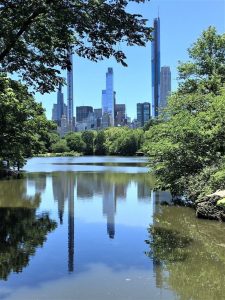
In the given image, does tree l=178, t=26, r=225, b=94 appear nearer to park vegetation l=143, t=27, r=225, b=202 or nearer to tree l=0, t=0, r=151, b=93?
park vegetation l=143, t=27, r=225, b=202

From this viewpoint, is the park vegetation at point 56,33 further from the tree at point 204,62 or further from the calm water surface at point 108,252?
the tree at point 204,62

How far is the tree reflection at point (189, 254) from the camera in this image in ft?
28.1

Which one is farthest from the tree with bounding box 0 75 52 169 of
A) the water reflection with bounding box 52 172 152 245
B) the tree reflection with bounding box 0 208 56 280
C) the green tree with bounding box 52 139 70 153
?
the green tree with bounding box 52 139 70 153

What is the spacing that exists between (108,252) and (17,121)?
1577 cm

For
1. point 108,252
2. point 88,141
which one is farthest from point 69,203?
point 88,141

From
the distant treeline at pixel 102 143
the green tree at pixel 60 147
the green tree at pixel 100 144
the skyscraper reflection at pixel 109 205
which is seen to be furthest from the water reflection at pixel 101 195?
the green tree at pixel 100 144

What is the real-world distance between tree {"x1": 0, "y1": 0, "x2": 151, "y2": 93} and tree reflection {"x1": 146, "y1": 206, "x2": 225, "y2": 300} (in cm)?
534

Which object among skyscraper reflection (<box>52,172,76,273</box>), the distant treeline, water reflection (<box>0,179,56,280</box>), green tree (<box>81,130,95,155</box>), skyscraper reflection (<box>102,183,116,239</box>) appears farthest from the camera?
green tree (<box>81,130,95,155</box>)

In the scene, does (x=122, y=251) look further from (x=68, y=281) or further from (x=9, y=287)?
(x=9, y=287)

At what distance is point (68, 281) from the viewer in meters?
8.72

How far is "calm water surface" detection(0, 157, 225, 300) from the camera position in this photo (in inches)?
328

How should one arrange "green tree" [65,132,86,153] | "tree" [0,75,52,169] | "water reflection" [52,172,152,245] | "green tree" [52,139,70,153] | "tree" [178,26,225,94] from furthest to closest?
"green tree" [65,132,86,153]
"green tree" [52,139,70,153]
"tree" [178,26,225,94]
"tree" [0,75,52,169]
"water reflection" [52,172,152,245]

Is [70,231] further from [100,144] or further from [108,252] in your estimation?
[100,144]

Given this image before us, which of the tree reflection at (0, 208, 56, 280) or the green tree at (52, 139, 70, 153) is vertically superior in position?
the tree reflection at (0, 208, 56, 280)
